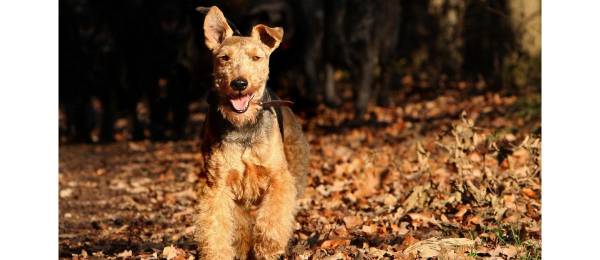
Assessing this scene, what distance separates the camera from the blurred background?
43.3ft

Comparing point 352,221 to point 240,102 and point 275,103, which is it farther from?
point 240,102

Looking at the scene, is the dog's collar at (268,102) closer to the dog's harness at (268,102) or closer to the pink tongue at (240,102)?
the dog's harness at (268,102)

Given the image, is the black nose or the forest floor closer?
the black nose

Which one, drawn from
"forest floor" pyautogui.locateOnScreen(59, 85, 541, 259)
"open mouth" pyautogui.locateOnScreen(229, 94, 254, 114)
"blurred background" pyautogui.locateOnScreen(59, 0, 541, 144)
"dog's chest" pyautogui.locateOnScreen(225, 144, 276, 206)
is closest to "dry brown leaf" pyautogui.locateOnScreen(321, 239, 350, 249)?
"forest floor" pyautogui.locateOnScreen(59, 85, 541, 259)

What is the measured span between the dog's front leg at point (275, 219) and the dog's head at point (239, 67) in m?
0.43

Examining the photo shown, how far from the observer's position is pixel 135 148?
13242mm

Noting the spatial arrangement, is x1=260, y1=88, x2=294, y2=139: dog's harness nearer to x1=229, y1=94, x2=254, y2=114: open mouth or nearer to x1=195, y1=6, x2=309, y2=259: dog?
x1=195, y1=6, x2=309, y2=259: dog

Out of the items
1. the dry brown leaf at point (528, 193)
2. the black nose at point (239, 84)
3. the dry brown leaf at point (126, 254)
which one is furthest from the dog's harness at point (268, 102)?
the dry brown leaf at point (528, 193)

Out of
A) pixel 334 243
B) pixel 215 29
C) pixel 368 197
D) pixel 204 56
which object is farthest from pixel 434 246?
pixel 204 56

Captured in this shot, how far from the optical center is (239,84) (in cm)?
514

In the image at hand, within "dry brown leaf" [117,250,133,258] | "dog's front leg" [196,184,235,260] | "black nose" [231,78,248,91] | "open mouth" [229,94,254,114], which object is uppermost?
"black nose" [231,78,248,91]

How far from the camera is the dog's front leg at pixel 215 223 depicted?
17.8ft

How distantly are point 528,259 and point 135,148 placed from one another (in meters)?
8.75

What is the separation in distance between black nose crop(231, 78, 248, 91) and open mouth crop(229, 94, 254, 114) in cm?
10
